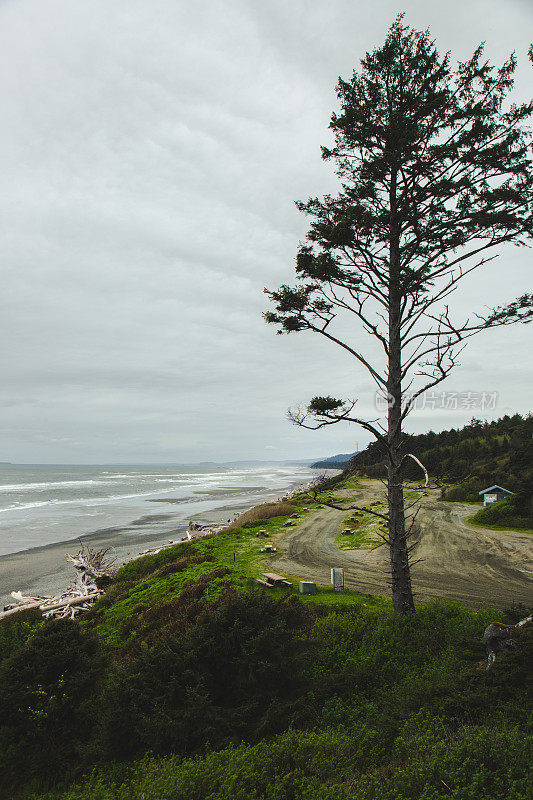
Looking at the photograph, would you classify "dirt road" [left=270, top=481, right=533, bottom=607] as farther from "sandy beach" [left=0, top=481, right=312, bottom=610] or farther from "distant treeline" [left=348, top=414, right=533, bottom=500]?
"sandy beach" [left=0, top=481, right=312, bottom=610]

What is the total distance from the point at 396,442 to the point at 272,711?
6255 millimetres

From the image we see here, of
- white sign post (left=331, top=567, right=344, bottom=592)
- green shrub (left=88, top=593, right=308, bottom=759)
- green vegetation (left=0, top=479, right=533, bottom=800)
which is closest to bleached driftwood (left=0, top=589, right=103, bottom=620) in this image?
green vegetation (left=0, top=479, right=533, bottom=800)

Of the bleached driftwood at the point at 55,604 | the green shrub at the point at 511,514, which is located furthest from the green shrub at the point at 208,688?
the green shrub at the point at 511,514

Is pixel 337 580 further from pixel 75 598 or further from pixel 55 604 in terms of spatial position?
pixel 55 604

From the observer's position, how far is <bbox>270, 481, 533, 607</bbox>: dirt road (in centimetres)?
1407

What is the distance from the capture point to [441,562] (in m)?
18.2

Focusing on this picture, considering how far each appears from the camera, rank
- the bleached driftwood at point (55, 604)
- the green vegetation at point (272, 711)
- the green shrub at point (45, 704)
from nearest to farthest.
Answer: the green vegetation at point (272, 711) < the green shrub at point (45, 704) < the bleached driftwood at point (55, 604)

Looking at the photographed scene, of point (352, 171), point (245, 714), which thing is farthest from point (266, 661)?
point (352, 171)

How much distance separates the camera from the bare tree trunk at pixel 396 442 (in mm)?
9547

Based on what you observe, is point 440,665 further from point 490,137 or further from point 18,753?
point 490,137

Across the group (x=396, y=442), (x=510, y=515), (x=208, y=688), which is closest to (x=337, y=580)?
(x=396, y=442)

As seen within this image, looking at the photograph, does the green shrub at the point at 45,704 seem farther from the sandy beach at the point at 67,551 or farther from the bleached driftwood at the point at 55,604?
the sandy beach at the point at 67,551

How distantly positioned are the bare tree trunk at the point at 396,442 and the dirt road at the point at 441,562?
1911 millimetres

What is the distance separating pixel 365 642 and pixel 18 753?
700 cm
